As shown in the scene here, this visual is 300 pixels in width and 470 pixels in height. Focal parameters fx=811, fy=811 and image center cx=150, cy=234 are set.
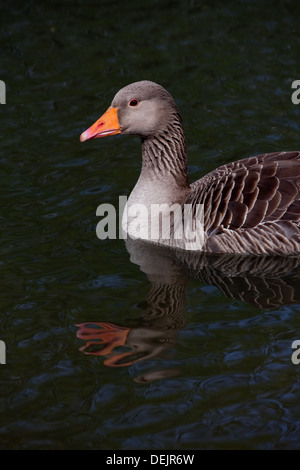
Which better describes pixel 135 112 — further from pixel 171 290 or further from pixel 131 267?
pixel 171 290

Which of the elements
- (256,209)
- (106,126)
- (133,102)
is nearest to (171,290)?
(256,209)

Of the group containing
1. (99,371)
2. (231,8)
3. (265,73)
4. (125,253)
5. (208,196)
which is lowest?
(99,371)

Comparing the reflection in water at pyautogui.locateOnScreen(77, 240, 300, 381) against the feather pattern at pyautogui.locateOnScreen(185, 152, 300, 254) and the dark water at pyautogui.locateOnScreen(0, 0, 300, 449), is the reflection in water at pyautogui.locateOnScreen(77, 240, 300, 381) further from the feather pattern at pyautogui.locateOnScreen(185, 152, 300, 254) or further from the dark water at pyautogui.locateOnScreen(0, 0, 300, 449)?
the feather pattern at pyautogui.locateOnScreen(185, 152, 300, 254)

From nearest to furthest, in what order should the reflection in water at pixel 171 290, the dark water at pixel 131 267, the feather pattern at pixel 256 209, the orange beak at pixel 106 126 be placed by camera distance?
1. the dark water at pixel 131 267
2. the reflection in water at pixel 171 290
3. the feather pattern at pixel 256 209
4. the orange beak at pixel 106 126

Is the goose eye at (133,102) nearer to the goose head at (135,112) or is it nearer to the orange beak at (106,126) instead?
the goose head at (135,112)

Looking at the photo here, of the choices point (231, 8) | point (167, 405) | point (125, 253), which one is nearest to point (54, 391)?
point (167, 405)

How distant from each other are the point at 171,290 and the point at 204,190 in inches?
58.5

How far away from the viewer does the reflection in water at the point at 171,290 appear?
8.19m

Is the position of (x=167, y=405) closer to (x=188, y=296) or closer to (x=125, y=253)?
(x=188, y=296)

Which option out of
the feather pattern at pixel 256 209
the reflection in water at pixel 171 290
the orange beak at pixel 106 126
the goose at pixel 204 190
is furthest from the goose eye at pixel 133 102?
the reflection in water at pixel 171 290

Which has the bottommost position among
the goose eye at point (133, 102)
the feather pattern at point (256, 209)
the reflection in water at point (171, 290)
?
the reflection in water at point (171, 290)

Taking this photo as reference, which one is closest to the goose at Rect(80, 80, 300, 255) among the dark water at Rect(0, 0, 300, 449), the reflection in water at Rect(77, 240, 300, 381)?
the reflection in water at Rect(77, 240, 300, 381)
